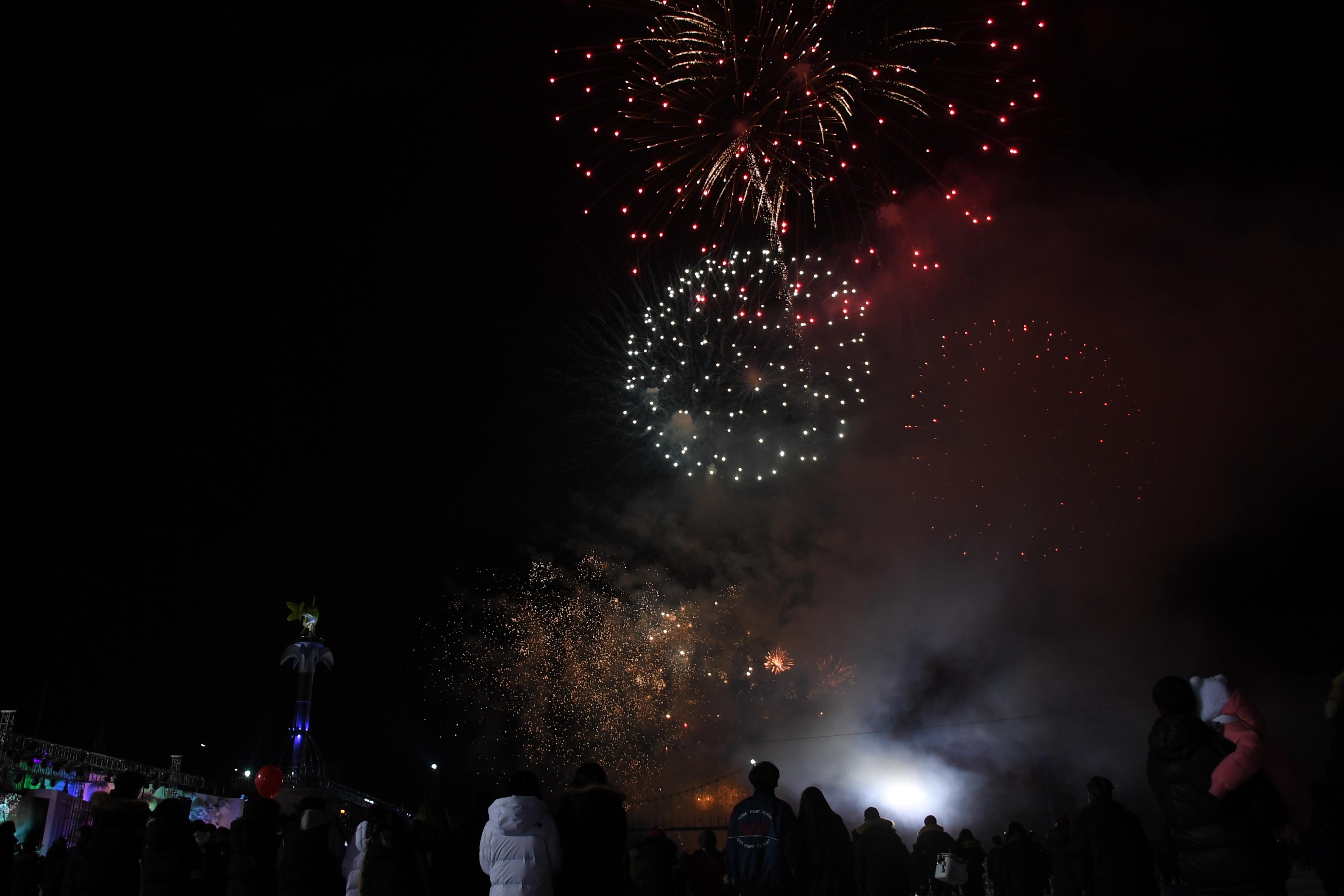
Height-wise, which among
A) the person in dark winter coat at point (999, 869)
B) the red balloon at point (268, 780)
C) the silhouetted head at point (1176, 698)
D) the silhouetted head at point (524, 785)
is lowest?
the person in dark winter coat at point (999, 869)

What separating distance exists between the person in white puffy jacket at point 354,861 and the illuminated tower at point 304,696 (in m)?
33.8

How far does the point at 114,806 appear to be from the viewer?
5.18 metres

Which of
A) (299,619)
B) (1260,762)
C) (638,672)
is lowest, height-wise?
(1260,762)

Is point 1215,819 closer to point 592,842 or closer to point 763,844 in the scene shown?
point 763,844

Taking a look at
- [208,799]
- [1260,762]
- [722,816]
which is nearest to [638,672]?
[722,816]

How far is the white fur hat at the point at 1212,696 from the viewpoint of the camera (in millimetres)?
3730

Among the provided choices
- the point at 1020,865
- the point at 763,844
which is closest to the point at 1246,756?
the point at 763,844

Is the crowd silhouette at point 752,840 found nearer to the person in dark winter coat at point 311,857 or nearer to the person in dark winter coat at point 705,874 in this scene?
the person in dark winter coat at point 311,857

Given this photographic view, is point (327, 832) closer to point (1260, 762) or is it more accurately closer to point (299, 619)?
point (1260, 762)

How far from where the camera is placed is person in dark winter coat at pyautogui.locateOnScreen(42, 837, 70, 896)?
7.31 metres

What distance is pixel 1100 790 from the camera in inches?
230

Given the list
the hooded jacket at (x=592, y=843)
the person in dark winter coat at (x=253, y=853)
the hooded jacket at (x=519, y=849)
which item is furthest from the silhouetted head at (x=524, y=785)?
the person in dark winter coat at (x=253, y=853)

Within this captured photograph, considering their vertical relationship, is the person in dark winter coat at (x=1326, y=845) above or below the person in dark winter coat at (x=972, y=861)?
above

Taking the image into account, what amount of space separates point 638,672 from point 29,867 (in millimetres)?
17254
